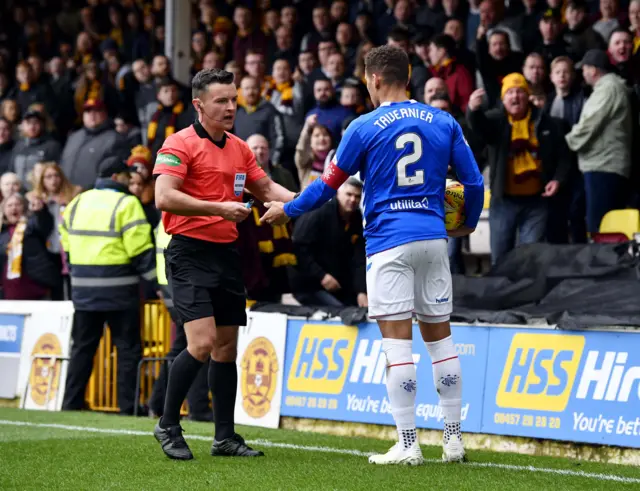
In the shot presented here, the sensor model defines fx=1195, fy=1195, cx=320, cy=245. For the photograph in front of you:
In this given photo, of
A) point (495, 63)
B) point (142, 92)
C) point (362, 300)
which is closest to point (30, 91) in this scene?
point (142, 92)

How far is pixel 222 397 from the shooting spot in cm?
723

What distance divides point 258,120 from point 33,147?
391cm

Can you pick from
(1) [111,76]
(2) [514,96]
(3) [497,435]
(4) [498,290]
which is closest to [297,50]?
(1) [111,76]

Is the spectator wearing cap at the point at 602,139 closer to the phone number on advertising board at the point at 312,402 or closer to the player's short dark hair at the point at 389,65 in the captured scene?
the phone number on advertising board at the point at 312,402

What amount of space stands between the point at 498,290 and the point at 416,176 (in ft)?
10.5

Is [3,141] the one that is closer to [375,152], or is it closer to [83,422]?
[83,422]

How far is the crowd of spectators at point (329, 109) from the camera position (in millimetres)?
10883

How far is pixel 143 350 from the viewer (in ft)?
37.4

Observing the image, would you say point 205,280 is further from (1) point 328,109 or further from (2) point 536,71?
(1) point 328,109

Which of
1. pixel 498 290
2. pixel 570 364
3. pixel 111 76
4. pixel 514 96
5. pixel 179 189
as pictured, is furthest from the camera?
pixel 111 76

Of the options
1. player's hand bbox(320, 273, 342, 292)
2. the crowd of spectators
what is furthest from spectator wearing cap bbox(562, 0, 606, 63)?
player's hand bbox(320, 273, 342, 292)

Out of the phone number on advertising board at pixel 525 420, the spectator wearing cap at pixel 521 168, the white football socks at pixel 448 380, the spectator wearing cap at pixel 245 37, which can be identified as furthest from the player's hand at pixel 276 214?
the spectator wearing cap at pixel 245 37

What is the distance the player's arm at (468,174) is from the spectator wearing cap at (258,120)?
254 inches

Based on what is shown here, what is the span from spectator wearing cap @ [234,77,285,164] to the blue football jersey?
6585mm
